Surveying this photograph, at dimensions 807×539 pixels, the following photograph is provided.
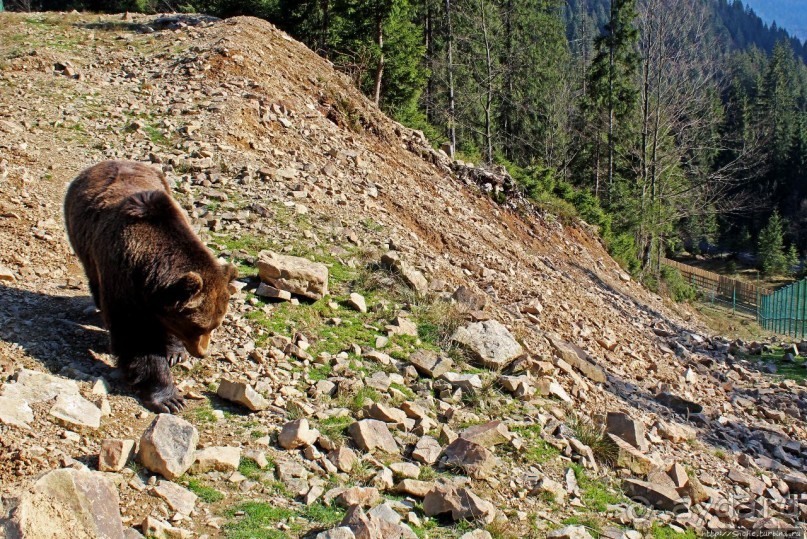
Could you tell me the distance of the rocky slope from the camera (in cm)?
425

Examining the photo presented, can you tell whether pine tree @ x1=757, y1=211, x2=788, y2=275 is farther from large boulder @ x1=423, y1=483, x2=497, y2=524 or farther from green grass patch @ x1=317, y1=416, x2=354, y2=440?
large boulder @ x1=423, y1=483, x2=497, y2=524

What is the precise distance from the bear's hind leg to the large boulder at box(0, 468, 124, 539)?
1.46 metres

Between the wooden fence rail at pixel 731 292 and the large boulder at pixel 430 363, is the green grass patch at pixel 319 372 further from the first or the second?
→ the wooden fence rail at pixel 731 292

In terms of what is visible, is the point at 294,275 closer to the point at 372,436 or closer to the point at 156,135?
the point at 372,436

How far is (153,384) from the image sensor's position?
5.05 m

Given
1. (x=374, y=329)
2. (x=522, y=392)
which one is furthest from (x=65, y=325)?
(x=522, y=392)

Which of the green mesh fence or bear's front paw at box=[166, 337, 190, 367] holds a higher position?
bear's front paw at box=[166, 337, 190, 367]

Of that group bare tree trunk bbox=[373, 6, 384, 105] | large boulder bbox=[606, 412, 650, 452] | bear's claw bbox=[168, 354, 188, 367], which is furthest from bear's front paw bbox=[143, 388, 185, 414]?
bare tree trunk bbox=[373, 6, 384, 105]

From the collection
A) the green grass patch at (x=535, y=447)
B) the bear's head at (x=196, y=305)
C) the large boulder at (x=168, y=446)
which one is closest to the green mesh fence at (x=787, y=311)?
the green grass patch at (x=535, y=447)

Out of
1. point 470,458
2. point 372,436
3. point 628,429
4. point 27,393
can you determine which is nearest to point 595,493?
point 470,458

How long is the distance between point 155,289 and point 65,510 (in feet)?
6.87

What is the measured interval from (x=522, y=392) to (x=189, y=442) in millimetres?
3451

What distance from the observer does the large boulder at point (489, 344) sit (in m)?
7.21

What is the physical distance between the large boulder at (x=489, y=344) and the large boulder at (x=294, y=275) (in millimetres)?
1529
